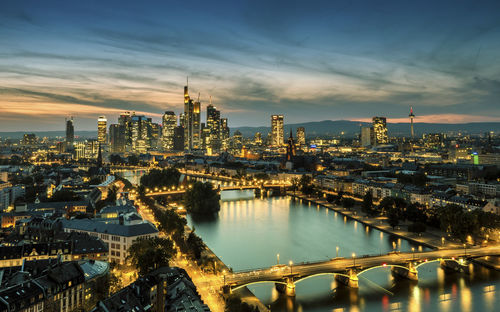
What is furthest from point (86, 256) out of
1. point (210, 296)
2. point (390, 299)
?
point (390, 299)

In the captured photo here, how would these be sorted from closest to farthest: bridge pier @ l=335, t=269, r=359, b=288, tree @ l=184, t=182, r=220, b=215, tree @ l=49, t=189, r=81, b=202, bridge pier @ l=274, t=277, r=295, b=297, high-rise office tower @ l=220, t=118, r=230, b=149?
bridge pier @ l=274, t=277, r=295, b=297 < bridge pier @ l=335, t=269, r=359, b=288 < tree @ l=49, t=189, r=81, b=202 < tree @ l=184, t=182, r=220, b=215 < high-rise office tower @ l=220, t=118, r=230, b=149

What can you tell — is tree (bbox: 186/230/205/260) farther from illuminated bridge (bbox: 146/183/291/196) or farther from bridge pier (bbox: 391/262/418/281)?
illuminated bridge (bbox: 146/183/291/196)

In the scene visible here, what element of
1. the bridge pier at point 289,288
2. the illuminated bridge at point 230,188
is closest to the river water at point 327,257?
the bridge pier at point 289,288

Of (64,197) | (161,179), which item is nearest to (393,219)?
(64,197)

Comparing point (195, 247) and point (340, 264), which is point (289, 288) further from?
point (195, 247)

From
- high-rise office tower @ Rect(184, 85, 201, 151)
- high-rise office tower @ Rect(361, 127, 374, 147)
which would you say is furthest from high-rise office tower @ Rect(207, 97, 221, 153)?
high-rise office tower @ Rect(361, 127, 374, 147)
